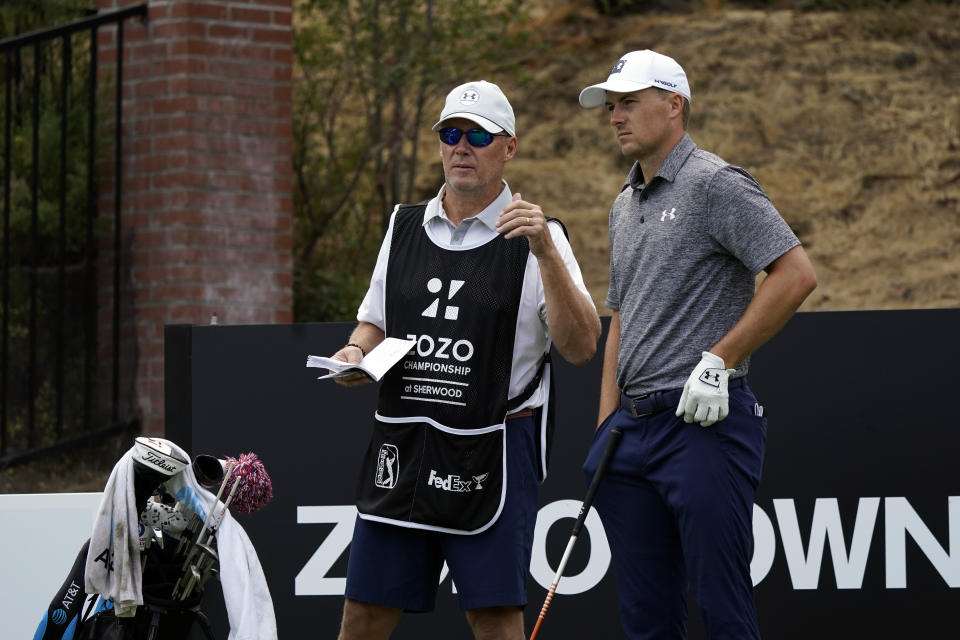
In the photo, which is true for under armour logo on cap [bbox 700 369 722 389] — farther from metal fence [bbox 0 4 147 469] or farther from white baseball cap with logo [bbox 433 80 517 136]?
metal fence [bbox 0 4 147 469]

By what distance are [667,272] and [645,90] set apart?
1.86ft

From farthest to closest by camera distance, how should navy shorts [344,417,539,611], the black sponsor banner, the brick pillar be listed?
1. the brick pillar
2. the black sponsor banner
3. navy shorts [344,417,539,611]

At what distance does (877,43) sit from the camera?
10.3m

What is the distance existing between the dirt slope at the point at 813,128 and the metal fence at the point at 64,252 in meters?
3.21

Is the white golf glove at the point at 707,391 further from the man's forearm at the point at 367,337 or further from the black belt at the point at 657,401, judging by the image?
the man's forearm at the point at 367,337

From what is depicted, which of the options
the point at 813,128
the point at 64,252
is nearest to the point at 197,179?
the point at 64,252

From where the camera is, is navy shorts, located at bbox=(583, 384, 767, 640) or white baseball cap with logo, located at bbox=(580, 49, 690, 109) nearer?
navy shorts, located at bbox=(583, 384, 767, 640)

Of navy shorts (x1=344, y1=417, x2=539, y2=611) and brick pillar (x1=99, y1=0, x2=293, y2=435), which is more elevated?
brick pillar (x1=99, y1=0, x2=293, y2=435)

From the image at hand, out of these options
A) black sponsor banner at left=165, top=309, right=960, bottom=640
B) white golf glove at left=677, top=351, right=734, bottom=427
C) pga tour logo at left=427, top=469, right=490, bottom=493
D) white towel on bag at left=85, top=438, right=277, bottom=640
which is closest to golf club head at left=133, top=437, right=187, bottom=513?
white towel on bag at left=85, top=438, right=277, bottom=640

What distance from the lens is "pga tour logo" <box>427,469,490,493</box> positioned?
3922 millimetres

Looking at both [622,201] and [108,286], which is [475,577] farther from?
[108,286]

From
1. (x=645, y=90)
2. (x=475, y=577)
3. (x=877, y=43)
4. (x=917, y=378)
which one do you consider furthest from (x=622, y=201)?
(x=877, y=43)

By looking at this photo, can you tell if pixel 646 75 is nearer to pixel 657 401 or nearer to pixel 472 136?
pixel 472 136

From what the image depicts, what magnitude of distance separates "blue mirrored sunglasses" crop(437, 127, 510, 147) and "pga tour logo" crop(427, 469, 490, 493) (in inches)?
38.1
